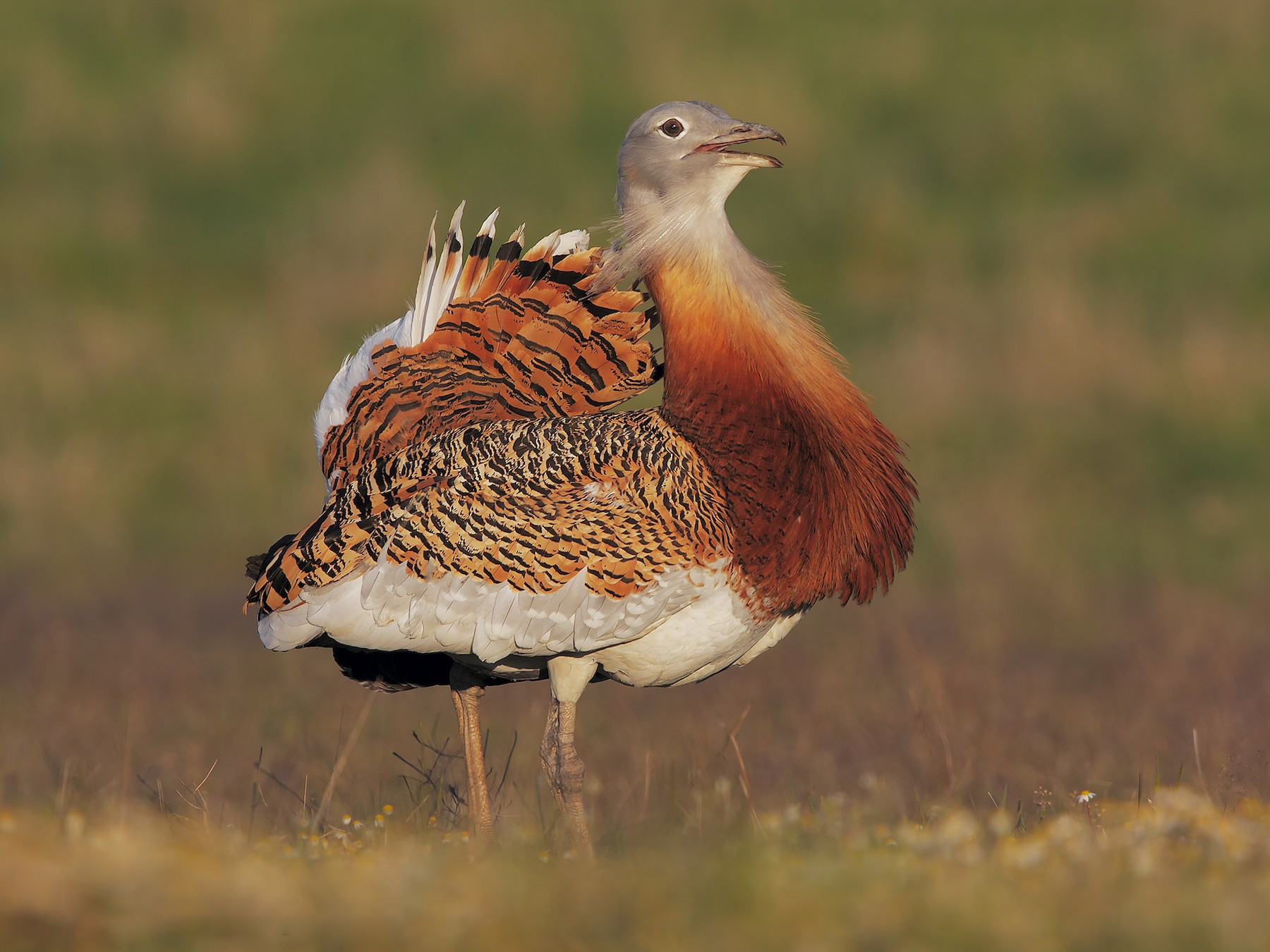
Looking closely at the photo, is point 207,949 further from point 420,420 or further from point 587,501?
point 420,420

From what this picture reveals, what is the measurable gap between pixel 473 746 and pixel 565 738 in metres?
0.29

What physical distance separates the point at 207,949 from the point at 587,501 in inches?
69.3

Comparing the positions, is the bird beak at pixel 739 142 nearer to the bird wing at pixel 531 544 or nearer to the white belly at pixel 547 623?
the bird wing at pixel 531 544

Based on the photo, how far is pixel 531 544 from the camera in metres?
4.50

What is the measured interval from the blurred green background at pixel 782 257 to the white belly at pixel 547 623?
7.06ft

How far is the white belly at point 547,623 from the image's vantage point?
4414 mm

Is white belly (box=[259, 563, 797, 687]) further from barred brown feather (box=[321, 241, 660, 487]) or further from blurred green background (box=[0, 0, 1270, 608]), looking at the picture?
blurred green background (box=[0, 0, 1270, 608])

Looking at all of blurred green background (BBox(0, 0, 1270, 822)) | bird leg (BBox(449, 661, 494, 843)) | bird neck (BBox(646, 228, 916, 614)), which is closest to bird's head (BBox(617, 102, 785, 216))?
bird neck (BBox(646, 228, 916, 614))

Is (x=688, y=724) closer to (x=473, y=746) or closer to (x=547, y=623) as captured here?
(x=473, y=746)

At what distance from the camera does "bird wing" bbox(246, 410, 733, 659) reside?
4414 millimetres

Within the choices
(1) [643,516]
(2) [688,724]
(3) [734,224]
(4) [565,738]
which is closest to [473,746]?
(4) [565,738]

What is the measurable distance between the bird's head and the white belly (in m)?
1.01

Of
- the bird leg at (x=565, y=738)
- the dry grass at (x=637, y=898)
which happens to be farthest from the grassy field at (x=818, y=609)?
the bird leg at (x=565, y=738)

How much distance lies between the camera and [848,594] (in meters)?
4.71
